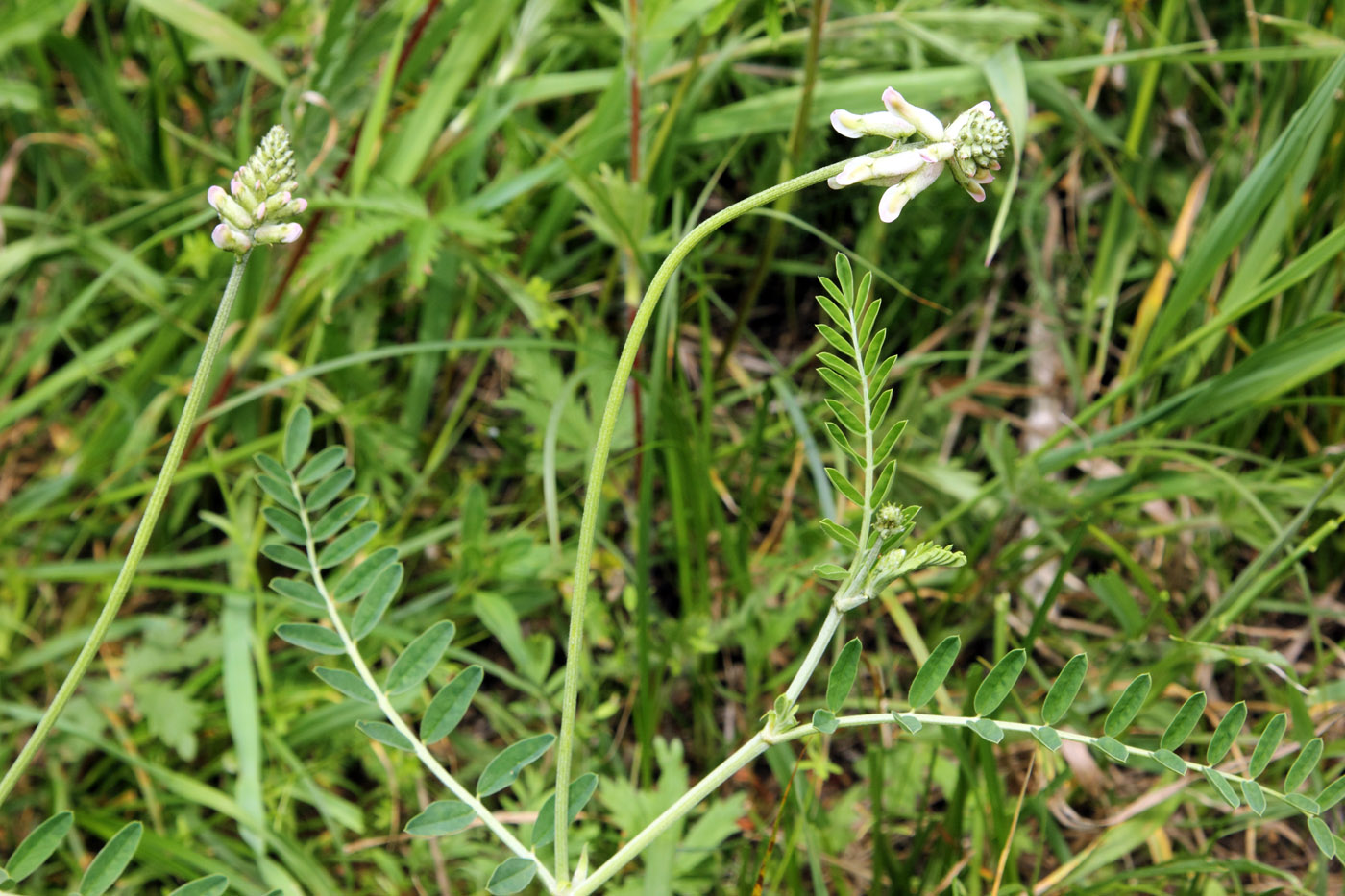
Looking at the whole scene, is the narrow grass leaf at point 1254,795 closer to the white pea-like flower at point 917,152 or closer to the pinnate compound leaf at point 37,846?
the white pea-like flower at point 917,152

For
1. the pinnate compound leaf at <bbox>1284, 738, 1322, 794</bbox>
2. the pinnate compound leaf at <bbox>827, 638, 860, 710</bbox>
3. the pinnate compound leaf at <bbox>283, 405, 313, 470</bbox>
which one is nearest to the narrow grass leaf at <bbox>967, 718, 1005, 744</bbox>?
the pinnate compound leaf at <bbox>827, 638, 860, 710</bbox>

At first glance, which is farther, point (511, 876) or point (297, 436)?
point (297, 436)

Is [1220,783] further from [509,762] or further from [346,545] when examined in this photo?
[346,545]

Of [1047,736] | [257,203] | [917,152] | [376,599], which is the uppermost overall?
[257,203]

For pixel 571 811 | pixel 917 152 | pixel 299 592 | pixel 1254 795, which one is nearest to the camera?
pixel 917 152

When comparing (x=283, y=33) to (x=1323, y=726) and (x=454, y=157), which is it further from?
(x=1323, y=726)

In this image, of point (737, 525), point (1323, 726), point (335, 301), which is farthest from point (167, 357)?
point (1323, 726)

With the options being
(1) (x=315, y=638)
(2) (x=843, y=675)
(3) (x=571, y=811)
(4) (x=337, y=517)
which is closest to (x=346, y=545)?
(4) (x=337, y=517)
